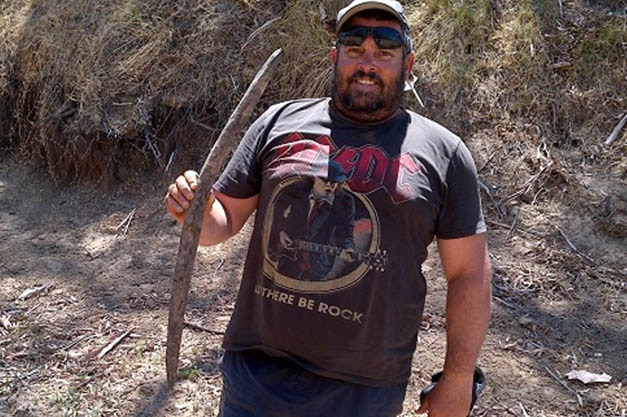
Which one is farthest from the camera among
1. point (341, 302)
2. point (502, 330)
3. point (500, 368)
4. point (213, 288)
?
point (213, 288)

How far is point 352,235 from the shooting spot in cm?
213

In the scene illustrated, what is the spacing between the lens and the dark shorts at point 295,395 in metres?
2.14

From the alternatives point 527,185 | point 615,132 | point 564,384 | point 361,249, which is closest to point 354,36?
point 361,249

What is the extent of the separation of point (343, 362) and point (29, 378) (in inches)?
95.1

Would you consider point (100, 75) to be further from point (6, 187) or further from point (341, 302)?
point (341, 302)

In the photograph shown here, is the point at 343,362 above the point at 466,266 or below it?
below

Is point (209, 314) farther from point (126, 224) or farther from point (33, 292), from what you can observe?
point (126, 224)

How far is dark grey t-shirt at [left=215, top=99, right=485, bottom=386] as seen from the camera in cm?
212

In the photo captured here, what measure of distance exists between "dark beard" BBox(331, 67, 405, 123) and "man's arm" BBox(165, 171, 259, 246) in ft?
1.40

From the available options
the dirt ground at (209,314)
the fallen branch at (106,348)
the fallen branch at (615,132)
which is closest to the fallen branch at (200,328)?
the dirt ground at (209,314)

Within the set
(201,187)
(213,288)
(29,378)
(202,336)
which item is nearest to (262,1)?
(213,288)

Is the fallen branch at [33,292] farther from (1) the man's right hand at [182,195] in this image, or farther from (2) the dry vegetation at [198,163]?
(1) the man's right hand at [182,195]

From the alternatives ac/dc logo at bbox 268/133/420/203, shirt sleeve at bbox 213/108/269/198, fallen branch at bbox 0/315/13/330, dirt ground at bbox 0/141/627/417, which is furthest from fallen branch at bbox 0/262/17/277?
ac/dc logo at bbox 268/133/420/203

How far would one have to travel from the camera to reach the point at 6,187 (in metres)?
6.23
